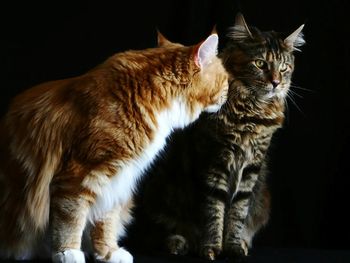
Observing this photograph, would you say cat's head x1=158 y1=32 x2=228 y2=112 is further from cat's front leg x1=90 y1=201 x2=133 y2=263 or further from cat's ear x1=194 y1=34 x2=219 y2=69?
cat's front leg x1=90 y1=201 x2=133 y2=263

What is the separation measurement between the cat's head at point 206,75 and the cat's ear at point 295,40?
0.35 metres

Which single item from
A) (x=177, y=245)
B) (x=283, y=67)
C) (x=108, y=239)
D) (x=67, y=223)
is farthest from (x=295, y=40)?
(x=67, y=223)

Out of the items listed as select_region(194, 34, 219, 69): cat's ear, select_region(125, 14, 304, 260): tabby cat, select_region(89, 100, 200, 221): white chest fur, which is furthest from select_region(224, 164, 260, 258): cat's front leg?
select_region(194, 34, 219, 69): cat's ear

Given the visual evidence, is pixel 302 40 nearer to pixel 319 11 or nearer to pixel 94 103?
pixel 319 11

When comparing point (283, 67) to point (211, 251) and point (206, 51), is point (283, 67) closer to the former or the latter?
point (206, 51)

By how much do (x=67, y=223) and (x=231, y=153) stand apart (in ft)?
2.49

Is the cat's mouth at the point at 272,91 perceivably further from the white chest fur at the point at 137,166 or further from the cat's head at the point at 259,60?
the white chest fur at the point at 137,166

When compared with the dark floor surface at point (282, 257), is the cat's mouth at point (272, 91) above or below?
above

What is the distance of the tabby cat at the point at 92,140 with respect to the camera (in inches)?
93.9

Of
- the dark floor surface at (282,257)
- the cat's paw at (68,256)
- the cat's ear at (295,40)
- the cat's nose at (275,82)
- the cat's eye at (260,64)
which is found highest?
the cat's ear at (295,40)

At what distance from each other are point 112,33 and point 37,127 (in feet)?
2.79

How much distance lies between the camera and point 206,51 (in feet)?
8.32

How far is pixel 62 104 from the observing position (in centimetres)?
252

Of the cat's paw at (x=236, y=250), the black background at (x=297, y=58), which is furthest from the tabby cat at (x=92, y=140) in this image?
the black background at (x=297, y=58)
